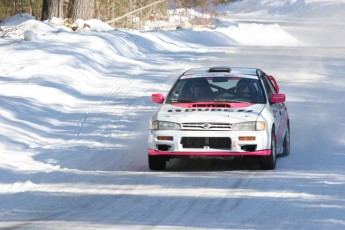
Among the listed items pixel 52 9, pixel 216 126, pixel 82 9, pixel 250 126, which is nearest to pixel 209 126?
pixel 216 126

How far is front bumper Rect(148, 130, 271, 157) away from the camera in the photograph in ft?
40.9

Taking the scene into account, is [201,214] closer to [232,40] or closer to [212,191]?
[212,191]

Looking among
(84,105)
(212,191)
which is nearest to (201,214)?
(212,191)

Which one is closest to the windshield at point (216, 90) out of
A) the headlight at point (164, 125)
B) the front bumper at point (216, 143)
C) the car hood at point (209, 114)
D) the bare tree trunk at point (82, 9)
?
the car hood at point (209, 114)

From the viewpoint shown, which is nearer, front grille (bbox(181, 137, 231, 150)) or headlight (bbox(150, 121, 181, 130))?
front grille (bbox(181, 137, 231, 150))

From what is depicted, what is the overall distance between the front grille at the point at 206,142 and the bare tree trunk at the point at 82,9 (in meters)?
23.6

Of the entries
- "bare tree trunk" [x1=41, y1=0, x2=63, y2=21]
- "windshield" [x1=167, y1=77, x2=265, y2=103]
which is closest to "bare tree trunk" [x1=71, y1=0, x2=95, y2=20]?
"bare tree trunk" [x1=41, y1=0, x2=63, y2=21]

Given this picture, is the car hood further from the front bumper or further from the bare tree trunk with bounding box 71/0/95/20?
the bare tree trunk with bounding box 71/0/95/20

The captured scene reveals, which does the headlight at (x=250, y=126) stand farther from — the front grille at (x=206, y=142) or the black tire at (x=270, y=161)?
the black tire at (x=270, y=161)

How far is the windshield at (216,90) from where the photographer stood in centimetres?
1349

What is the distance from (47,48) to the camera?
89.8 feet

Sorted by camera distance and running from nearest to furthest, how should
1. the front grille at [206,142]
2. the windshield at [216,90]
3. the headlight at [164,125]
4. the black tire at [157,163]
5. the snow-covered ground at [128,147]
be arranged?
the snow-covered ground at [128,147] → the front grille at [206,142] → the headlight at [164,125] → the black tire at [157,163] → the windshield at [216,90]

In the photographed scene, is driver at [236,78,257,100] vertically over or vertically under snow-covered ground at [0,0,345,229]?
over

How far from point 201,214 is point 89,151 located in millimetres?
5634
